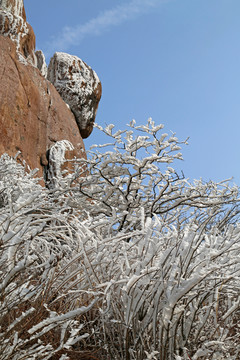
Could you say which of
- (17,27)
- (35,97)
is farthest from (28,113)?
(17,27)

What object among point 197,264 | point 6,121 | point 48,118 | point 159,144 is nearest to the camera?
point 197,264

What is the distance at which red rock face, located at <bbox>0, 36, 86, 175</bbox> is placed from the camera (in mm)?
10492

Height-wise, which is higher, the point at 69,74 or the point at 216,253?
the point at 69,74

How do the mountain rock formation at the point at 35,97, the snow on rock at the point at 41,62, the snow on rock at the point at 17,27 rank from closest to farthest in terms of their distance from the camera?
the mountain rock formation at the point at 35,97, the snow on rock at the point at 17,27, the snow on rock at the point at 41,62

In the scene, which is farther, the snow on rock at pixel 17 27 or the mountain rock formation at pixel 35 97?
the snow on rock at pixel 17 27

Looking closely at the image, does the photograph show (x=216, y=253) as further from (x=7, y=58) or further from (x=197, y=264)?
(x=7, y=58)

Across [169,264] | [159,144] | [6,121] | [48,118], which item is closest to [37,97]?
[48,118]

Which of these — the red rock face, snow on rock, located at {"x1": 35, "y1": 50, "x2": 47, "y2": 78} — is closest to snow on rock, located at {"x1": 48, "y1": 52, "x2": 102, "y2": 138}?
snow on rock, located at {"x1": 35, "y1": 50, "x2": 47, "y2": 78}

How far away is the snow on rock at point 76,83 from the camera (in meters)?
14.5

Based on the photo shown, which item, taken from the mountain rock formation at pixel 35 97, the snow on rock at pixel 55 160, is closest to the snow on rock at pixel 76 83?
the mountain rock formation at pixel 35 97

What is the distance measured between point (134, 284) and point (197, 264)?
1.17ft

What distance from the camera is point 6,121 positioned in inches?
408

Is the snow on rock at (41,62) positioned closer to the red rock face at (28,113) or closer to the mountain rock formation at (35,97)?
the mountain rock formation at (35,97)

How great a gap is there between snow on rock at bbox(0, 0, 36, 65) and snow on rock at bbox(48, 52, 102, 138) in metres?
1.54
